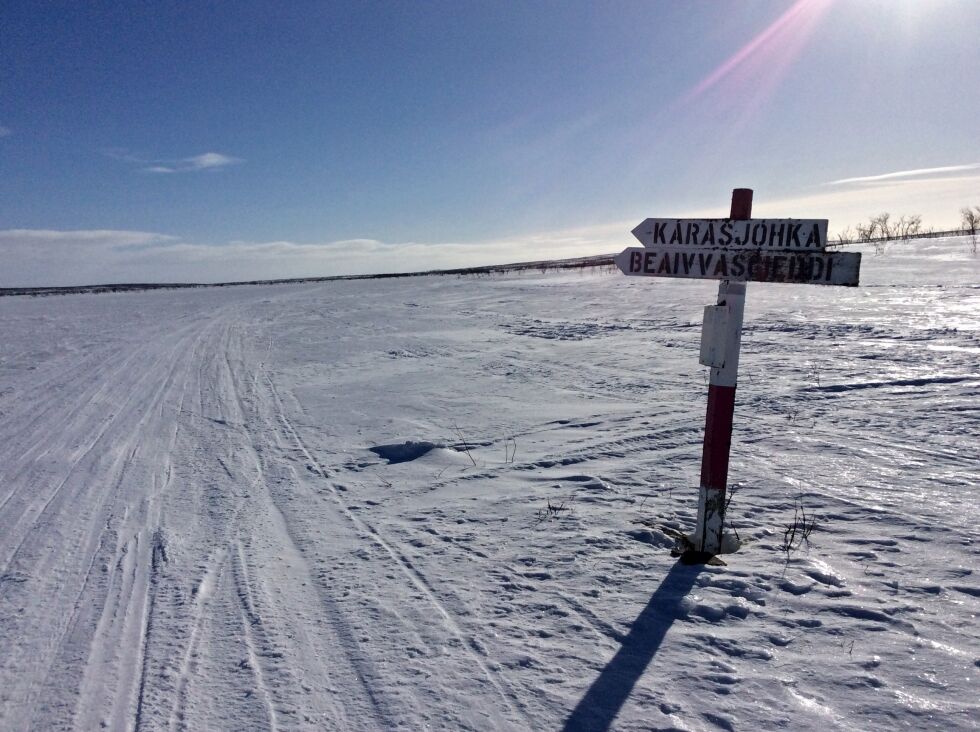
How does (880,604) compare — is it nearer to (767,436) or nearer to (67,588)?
(767,436)

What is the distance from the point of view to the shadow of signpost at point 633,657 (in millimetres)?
2238

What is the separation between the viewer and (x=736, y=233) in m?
3.13

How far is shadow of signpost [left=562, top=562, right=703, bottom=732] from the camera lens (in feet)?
7.34

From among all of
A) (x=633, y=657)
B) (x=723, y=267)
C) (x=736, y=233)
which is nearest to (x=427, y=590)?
(x=633, y=657)

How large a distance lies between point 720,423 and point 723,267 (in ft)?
2.96

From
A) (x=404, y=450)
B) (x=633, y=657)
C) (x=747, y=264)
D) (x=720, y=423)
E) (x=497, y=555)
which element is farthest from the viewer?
(x=404, y=450)

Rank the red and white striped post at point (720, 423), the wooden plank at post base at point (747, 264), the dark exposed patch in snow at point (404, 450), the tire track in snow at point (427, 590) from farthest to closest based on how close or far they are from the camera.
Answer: the dark exposed patch in snow at point (404, 450), the red and white striped post at point (720, 423), the wooden plank at post base at point (747, 264), the tire track in snow at point (427, 590)

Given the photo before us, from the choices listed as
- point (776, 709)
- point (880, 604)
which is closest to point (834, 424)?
point (880, 604)

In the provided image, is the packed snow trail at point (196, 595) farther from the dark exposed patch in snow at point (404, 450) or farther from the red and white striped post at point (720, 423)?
the red and white striped post at point (720, 423)

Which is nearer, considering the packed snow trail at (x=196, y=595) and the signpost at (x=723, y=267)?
the packed snow trail at (x=196, y=595)

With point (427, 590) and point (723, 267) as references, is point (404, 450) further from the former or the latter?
point (723, 267)

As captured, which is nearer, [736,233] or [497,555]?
[736,233]

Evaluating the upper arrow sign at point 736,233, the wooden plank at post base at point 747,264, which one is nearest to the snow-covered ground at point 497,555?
the wooden plank at post base at point 747,264

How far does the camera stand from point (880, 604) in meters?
2.80
